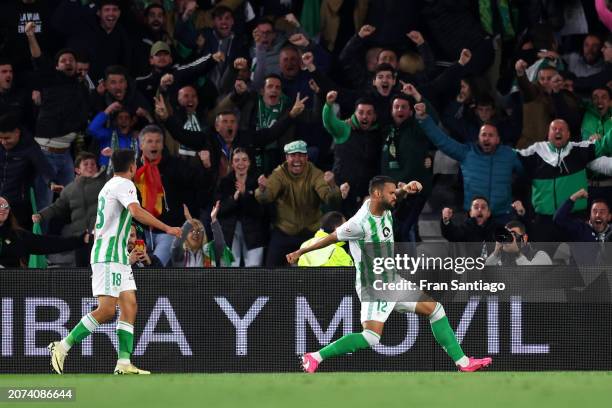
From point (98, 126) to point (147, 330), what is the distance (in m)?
3.15

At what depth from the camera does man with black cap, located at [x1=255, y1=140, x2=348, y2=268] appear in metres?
15.1

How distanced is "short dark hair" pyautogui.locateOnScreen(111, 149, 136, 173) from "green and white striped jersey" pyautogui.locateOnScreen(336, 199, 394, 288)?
1.78 m

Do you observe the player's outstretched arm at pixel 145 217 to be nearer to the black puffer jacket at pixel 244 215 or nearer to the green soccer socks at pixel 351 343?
the green soccer socks at pixel 351 343

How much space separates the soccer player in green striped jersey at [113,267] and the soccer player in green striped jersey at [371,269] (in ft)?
4.70

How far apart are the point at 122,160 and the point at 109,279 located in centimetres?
98

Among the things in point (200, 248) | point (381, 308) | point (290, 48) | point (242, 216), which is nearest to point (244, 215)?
point (242, 216)

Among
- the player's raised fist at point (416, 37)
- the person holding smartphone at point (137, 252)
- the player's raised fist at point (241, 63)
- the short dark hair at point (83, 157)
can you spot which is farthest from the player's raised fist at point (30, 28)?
the player's raised fist at point (416, 37)

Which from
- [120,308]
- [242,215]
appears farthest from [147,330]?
[242,215]

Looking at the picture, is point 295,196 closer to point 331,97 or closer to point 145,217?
point 331,97

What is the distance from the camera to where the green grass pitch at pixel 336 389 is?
10.6 metres

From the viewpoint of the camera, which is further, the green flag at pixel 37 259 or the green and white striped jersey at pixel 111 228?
the green flag at pixel 37 259

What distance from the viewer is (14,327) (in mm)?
13531

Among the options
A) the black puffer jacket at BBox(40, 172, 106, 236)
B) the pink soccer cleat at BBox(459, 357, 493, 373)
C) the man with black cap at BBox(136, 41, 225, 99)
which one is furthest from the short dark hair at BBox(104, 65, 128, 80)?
the pink soccer cleat at BBox(459, 357, 493, 373)

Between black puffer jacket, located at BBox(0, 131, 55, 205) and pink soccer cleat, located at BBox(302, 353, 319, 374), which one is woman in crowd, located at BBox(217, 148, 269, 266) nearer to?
black puffer jacket, located at BBox(0, 131, 55, 205)
